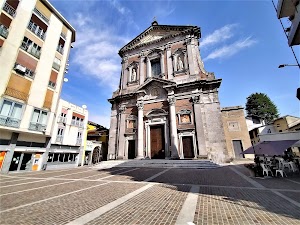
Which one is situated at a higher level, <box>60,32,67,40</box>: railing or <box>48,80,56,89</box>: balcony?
<box>60,32,67,40</box>: railing

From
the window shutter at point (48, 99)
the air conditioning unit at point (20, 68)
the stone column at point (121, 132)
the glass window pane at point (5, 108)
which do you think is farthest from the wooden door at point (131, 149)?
the air conditioning unit at point (20, 68)

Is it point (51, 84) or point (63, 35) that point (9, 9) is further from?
point (51, 84)

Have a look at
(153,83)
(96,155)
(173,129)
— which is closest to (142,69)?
(153,83)

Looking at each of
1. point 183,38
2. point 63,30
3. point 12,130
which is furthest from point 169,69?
point 12,130

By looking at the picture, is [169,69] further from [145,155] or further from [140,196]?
[140,196]

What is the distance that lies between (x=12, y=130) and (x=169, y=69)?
20020 millimetres

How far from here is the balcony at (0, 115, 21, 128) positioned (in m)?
13.7

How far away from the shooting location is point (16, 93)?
1493cm

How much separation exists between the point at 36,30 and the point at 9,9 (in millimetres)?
2784

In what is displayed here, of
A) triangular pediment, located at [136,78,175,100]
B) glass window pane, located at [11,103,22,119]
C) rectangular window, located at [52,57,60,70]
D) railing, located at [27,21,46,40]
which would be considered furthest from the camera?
triangular pediment, located at [136,78,175,100]

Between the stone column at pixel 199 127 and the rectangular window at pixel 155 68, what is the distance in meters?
8.47

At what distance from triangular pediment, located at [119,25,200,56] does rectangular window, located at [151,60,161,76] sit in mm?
3498

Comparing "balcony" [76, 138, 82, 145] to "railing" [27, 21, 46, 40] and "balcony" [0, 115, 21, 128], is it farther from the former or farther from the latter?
"railing" [27, 21, 46, 40]

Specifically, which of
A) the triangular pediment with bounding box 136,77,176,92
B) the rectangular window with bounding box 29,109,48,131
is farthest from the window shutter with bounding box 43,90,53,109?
the triangular pediment with bounding box 136,77,176,92
